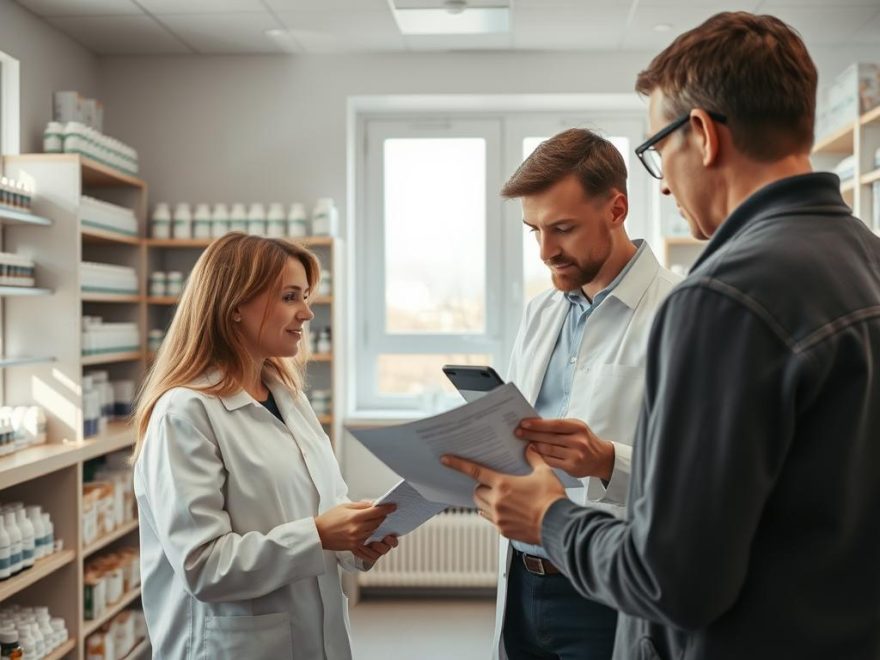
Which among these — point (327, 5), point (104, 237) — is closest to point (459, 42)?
point (327, 5)

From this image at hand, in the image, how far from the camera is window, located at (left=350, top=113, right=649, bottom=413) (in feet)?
16.2

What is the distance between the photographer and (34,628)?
10.1 feet

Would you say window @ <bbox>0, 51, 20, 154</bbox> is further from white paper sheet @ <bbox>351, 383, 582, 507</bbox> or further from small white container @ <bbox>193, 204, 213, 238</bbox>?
white paper sheet @ <bbox>351, 383, 582, 507</bbox>

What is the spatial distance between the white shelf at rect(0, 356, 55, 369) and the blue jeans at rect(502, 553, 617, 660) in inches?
90.1

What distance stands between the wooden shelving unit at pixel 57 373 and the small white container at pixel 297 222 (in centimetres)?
88

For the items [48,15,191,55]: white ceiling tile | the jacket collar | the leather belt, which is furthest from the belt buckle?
[48,15,191,55]: white ceiling tile

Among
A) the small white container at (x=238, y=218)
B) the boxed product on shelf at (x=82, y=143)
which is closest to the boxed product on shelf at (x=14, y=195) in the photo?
the boxed product on shelf at (x=82, y=143)

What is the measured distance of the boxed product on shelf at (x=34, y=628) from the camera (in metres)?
3.01

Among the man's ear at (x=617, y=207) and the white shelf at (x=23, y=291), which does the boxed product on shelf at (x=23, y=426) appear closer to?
the white shelf at (x=23, y=291)

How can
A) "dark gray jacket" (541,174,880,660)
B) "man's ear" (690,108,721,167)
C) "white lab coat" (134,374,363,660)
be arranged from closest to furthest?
"dark gray jacket" (541,174,880,660)
"man's ear" (690,108,721,167)
"white lab coat" (134,374,363,660)

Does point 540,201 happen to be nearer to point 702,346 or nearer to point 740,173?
point 740,173

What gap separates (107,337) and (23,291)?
0.66 m

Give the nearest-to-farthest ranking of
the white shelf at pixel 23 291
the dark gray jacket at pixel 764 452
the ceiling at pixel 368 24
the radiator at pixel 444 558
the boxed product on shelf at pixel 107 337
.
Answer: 1. the dark gray jacket at pixel 764 452
2. the white shelf at pixel 23 291
3. the boxed product on shelf at pixel 107 337
4. the ceiling at pixel 368 24
5. the radiator at pixel 444 558

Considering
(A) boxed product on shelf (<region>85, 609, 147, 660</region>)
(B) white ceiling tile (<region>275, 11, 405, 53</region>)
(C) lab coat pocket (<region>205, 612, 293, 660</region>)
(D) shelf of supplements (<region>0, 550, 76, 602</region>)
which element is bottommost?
(A) boxed product on shelf (<region>85, 609, 147, 660</region>)
